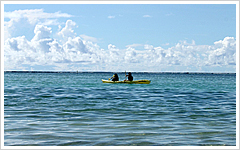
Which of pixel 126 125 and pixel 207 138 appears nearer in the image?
pixel 207 138

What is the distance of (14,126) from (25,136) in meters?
2.46

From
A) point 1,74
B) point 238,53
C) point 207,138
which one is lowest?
point 207,138

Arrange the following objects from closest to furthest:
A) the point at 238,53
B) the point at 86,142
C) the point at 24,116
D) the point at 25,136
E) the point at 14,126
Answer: the point at 86,142 < the point at 25,136 < the point at 14,126 < the point at 238,53 < the point at 24,116

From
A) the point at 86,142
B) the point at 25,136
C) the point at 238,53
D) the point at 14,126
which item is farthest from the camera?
the point at 238,53

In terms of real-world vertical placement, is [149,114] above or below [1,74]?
below

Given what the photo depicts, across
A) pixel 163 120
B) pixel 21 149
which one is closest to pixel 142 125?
pixel 163 120

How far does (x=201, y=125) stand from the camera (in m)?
16.3

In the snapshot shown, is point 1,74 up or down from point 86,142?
up

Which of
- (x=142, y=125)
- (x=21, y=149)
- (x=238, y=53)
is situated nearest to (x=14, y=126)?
(x=21, y=149)

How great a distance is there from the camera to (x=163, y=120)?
1777 centimetres

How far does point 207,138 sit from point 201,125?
9.80 feet

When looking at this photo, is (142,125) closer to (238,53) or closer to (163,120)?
(163,120)

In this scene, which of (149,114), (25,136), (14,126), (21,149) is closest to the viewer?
(21,149)

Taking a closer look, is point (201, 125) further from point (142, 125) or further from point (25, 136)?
point (25, 136)
